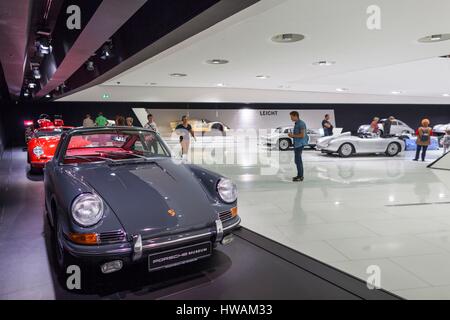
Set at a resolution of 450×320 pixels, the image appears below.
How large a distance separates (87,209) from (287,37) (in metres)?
4.46

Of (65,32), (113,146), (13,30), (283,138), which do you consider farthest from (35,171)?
(283,138)

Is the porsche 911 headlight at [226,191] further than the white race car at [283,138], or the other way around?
the white race car at [283,138]

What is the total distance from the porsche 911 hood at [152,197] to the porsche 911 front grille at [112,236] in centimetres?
5

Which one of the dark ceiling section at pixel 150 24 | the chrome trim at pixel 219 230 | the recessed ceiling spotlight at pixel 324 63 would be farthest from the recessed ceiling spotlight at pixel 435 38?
the chrome trim at pixel 219 230

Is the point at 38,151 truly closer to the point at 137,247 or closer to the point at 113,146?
the point at 113,146

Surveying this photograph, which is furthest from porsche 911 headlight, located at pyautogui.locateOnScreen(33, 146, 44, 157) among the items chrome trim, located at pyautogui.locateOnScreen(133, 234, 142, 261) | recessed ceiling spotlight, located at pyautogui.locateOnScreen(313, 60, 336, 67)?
recessed ceiling spotlight, located at pyautogui.locateOnScreen(313, 60, 336, 67)

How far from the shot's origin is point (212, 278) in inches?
101

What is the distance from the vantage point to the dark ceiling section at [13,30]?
3867 millimetres

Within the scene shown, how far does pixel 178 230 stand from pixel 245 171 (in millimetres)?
5759

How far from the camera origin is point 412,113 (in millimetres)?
20656

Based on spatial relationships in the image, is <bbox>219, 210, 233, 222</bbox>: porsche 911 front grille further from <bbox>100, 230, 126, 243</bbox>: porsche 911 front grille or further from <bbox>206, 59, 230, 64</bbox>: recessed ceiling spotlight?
<bbox>206, 59, 230, 64</bbox>: recessed ceiling spotlight

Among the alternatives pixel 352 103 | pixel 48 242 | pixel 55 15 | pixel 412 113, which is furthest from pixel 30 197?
pixel 412 113

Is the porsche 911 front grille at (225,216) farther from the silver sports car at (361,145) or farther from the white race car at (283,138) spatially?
the white race car at (283,138)
